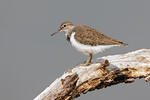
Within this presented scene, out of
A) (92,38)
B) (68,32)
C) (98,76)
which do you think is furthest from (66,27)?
(98,76)

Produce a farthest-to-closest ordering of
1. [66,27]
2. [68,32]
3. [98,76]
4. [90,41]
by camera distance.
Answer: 1. [66,27]
2. [68,32]
3. [90,41]
4. [98,76]

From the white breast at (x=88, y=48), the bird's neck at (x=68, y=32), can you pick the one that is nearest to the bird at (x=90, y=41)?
the white breast at (x=88, y=48)

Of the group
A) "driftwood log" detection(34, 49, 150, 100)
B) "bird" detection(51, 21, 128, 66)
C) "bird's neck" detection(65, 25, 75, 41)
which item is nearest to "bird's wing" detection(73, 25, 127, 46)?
"bird" detection(51, 21, 128, 66)

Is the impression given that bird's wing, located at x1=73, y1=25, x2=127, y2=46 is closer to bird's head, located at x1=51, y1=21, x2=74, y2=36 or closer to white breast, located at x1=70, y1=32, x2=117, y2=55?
white breast, located at x1=70, y1=32, x2=117, y2=55

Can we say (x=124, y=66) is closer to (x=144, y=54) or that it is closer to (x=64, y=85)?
(x=144, y=54)

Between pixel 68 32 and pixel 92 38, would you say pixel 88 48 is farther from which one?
pixel 68 32

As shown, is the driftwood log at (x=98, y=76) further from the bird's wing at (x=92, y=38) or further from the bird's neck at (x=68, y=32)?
the bird's neck at (x=68, y=32)

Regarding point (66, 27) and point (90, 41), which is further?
point (66, 27)
